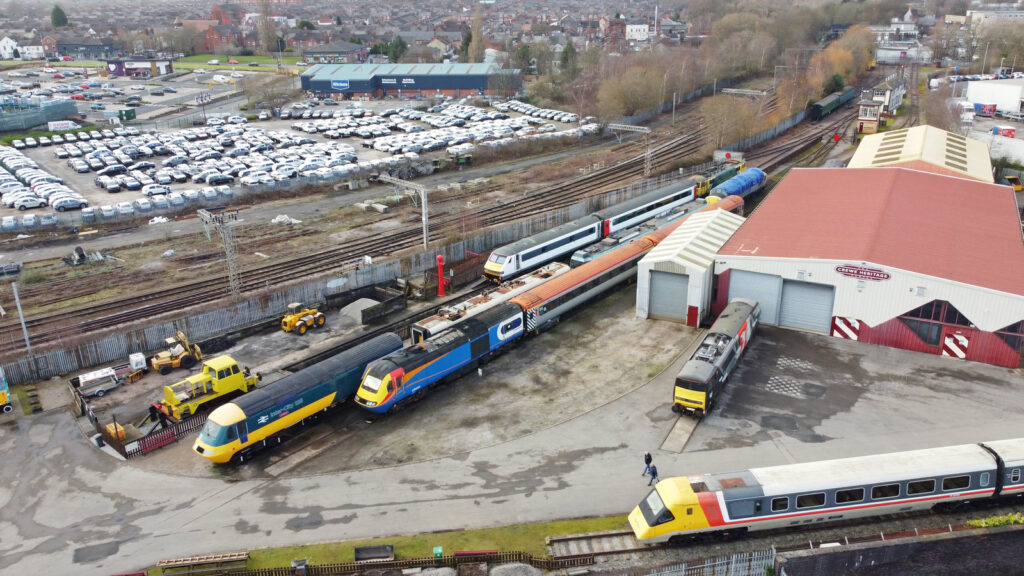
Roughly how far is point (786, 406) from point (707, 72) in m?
103

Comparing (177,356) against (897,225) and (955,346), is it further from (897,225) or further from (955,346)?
(897,225)

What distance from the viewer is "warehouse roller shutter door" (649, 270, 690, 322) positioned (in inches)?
1574

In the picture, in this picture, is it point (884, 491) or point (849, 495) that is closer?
point (849, 495)

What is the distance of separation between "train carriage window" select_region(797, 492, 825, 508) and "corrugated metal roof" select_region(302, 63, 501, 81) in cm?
11230

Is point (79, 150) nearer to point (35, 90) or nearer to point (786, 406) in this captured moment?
point (35, 90)

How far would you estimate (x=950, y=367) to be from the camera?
34500 millimetres

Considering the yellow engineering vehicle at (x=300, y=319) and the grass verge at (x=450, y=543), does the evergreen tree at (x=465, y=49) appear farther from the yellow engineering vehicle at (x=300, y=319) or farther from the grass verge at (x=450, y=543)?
the grass verge at (x=450, y=543)

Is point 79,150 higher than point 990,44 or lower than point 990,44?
lower

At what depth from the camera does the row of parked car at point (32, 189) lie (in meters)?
64.2

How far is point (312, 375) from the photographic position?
3092 cm

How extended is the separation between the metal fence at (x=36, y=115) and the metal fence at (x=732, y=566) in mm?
111387

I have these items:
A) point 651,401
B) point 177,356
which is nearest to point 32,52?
point 177,356

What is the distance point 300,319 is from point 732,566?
2730 centimetres

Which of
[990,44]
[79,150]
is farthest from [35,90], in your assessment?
[990,44]
